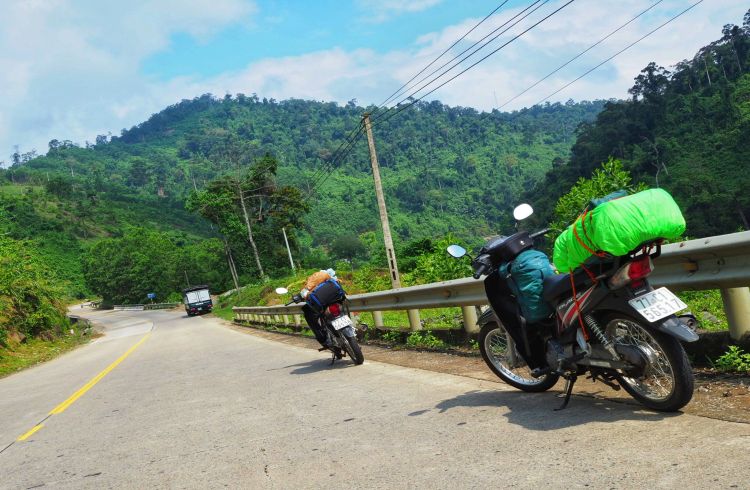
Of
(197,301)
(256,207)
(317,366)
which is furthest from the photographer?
(256,207)

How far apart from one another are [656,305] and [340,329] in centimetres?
580

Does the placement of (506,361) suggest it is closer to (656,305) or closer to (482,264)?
(482,264)

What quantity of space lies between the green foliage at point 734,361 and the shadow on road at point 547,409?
101cm

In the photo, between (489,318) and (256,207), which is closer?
(489,318)

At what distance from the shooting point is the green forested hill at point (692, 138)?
204ft

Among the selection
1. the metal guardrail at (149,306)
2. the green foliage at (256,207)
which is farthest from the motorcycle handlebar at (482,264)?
the metal guardrail at (149,306)

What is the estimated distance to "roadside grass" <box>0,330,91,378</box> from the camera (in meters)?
21.1

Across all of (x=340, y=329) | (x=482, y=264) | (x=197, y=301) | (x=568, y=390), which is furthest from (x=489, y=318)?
(x=197, y=301)

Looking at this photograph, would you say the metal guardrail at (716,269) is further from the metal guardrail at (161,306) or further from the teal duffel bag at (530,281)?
the metal guardrail at (161,306)

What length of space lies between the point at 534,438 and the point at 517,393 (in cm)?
149

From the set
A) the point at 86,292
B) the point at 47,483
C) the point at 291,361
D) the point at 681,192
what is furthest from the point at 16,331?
the point at 86,292

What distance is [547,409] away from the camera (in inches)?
190

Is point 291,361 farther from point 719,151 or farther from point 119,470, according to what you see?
point 719,151

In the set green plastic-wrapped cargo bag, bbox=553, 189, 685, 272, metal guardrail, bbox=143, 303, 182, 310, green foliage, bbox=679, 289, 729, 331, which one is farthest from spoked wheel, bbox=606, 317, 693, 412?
metal guardrail, bbox=143, 303, 182, 310
